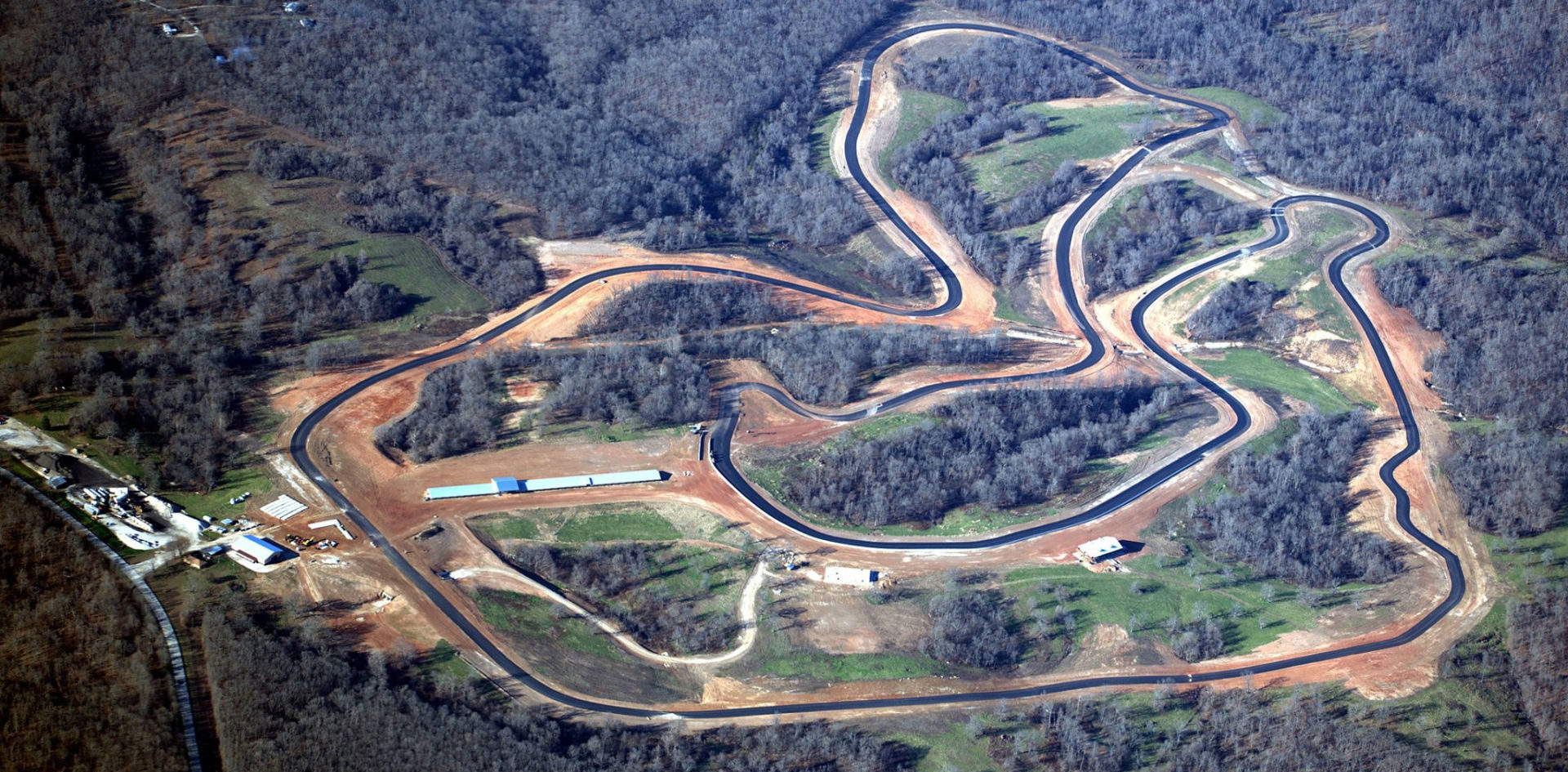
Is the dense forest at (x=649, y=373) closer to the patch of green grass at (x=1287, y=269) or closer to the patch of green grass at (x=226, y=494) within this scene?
the patch of green grass at (x=226, y=494)

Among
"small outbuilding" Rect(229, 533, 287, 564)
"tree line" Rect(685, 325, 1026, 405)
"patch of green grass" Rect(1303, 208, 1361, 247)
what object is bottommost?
"small outbuilding" Rect(229, 533, 287, 564)

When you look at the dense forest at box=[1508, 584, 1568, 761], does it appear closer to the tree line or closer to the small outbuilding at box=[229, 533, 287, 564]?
the tree line

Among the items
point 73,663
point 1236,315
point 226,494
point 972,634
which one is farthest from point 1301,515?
point 73,663

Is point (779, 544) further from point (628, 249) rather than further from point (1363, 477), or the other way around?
point (1363, 477)

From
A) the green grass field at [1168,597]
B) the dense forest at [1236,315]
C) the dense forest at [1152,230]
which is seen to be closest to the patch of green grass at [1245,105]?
the dense forest at [1152,230]

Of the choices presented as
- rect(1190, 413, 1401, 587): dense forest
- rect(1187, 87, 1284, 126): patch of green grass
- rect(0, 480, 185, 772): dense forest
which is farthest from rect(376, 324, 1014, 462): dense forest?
rect(1187, 87, 1284, 126): patch of green grass

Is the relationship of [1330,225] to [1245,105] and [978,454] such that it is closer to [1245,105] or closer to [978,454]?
[1245,105]
